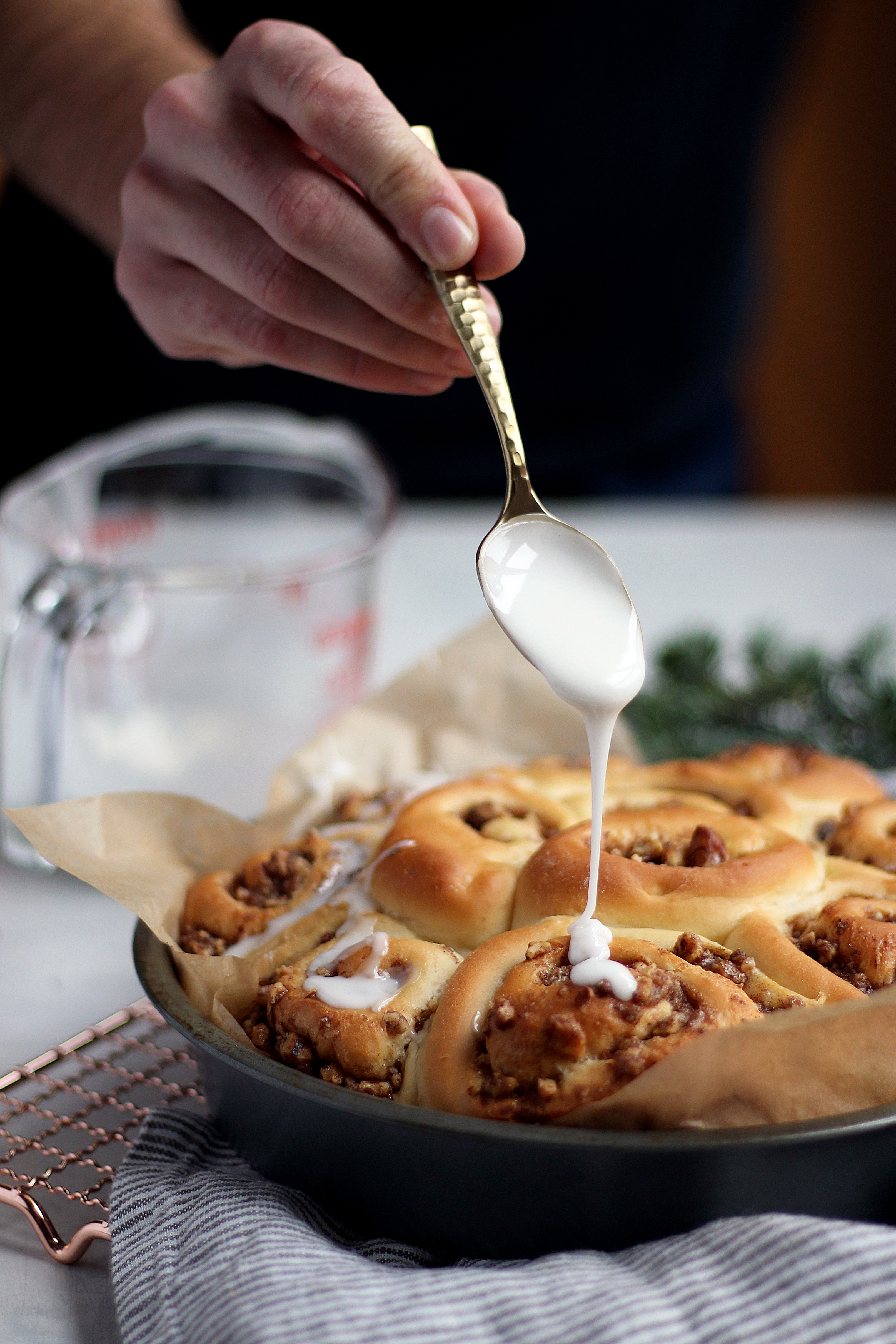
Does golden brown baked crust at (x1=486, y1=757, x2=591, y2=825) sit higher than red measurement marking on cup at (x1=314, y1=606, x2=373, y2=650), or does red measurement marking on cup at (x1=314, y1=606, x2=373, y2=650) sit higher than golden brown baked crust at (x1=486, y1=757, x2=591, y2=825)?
golden brown baked crust at (x1=486, y1=757, x2=591, y2=825)

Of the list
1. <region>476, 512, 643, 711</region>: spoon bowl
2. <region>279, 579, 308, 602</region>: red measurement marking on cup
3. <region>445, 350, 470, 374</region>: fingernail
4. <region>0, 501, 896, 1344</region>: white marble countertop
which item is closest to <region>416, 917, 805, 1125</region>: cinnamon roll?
<region>476, 512, 643, 711</region>: spoon bowl

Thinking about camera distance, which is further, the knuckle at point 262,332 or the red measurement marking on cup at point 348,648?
the red measurement marking on cup at point 348,648

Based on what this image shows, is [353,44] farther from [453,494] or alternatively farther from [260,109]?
[260,109]

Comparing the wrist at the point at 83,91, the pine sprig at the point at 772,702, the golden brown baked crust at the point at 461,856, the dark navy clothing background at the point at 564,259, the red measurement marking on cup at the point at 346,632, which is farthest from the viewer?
the dark navy clothing background at the point at 564,259

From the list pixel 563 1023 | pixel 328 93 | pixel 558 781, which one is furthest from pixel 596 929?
pixel 328 93

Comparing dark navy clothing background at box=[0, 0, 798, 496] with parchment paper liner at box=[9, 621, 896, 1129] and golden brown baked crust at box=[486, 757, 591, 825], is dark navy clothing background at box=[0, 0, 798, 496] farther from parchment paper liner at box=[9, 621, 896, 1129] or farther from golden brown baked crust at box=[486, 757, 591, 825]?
golden brown baked crust at box=[486, 757, 591, 825]

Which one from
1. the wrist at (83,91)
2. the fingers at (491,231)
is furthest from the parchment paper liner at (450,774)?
the wrist at (83,91)

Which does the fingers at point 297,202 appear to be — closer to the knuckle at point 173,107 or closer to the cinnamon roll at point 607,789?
the knuckle at point 173,107

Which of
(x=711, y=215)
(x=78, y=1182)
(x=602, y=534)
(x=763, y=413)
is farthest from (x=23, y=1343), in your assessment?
(x=763, y=413)
